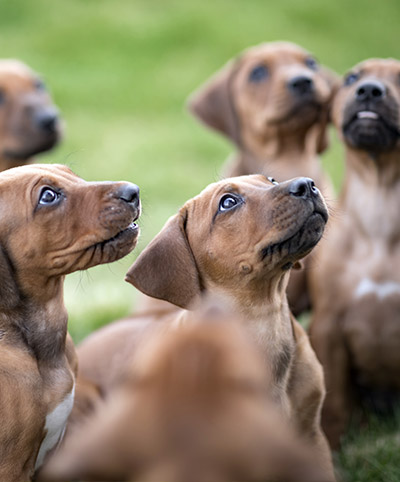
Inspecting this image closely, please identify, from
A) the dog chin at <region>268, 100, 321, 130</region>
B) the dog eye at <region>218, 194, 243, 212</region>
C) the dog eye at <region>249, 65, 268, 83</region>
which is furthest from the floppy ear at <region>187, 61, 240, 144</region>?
the dog eye at <region>218, 194, 243, 212</region>

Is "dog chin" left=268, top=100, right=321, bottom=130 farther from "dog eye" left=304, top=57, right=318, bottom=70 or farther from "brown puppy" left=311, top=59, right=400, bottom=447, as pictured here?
"brown puppy" left=311, top=59, right=400, bottom=447

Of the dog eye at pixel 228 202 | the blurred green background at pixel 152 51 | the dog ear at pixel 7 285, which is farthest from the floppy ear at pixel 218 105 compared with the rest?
the blurred green background at pixel 152 51

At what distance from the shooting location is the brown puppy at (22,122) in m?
7.59

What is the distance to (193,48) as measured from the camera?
68.9 ft

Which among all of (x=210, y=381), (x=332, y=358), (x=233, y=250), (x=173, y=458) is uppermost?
(x=210, y=381)

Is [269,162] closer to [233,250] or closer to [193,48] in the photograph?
[233,250]

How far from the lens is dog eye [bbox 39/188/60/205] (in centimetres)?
405

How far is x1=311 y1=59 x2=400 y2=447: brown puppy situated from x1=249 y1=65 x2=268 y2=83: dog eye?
5.20 feet

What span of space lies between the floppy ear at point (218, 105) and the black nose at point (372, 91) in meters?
2.19

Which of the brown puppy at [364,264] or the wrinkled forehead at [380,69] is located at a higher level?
the wrinkled forehead at [380,69]

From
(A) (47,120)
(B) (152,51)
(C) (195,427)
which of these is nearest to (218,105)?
(A) (47,120)

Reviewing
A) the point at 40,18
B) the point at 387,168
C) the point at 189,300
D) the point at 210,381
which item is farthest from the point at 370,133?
the point at 40,18

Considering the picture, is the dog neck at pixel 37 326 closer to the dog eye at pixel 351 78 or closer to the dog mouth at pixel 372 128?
the dog mouth at pixel 372 128

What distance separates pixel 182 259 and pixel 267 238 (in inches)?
20.0
